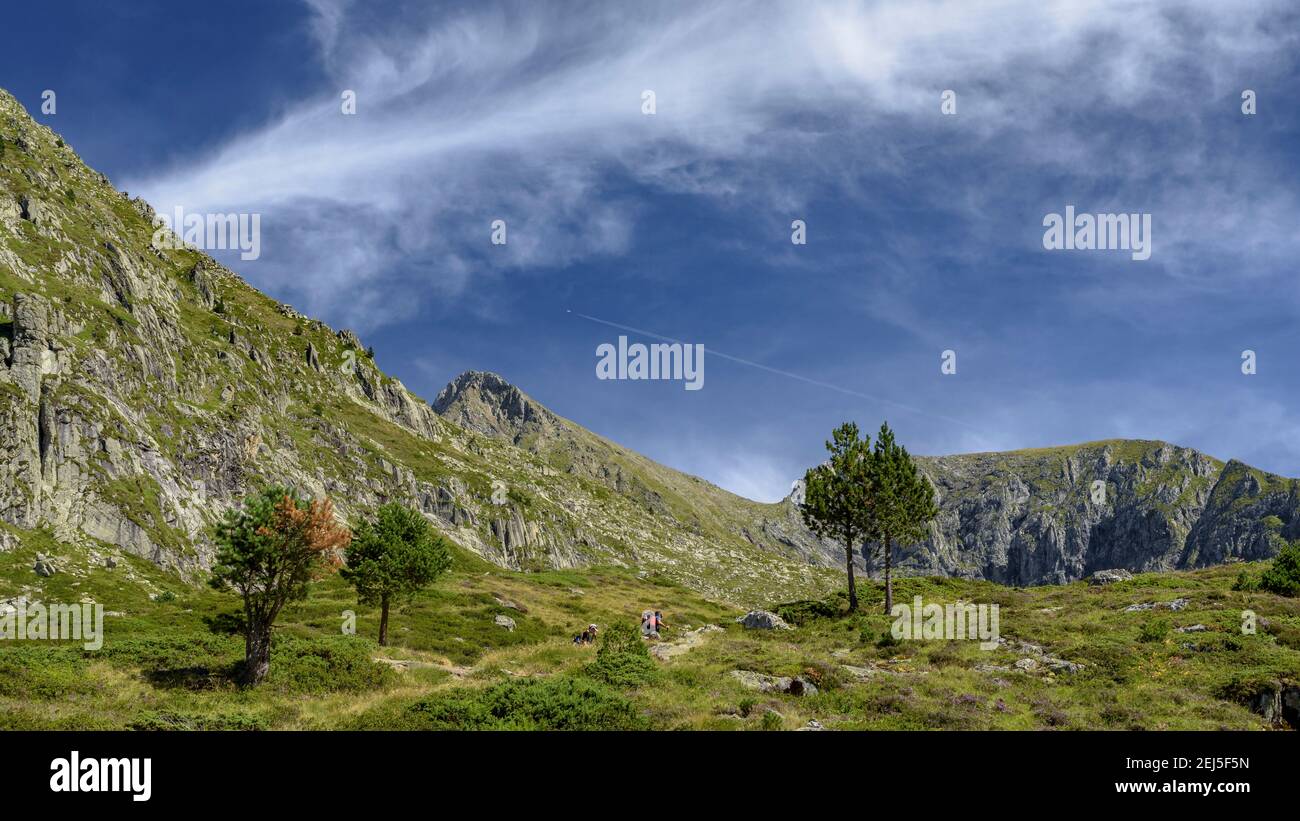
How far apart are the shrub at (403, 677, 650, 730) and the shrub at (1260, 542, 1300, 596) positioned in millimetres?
45136

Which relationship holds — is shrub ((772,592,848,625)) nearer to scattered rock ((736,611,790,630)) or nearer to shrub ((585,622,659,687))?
scattered rock ((736,611,790,630))

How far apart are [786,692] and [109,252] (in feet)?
476

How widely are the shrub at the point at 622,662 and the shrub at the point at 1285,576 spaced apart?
135ft

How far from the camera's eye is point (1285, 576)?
43750 mm

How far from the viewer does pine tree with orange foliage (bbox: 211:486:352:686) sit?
88.1ft

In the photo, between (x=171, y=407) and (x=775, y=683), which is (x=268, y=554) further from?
(x=171, y=407)

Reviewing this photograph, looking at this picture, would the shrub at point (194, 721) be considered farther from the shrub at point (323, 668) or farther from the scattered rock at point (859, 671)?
the scattered rock at point (859, 671)

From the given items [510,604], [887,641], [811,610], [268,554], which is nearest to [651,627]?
[811,610]

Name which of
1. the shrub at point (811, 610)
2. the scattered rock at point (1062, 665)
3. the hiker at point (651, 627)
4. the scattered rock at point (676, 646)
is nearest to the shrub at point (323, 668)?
the scattered rock at point (676, 646)

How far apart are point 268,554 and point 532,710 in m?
14.0

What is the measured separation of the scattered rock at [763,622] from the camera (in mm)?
47125

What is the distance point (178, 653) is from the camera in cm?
2970

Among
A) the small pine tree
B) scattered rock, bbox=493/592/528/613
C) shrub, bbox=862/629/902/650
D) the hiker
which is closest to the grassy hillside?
shrub, bbox=862/629/902/650

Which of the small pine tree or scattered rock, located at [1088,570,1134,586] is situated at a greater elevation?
the small pine tree
